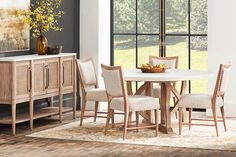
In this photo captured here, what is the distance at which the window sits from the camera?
12000 mm

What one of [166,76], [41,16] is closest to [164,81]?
[166,76]

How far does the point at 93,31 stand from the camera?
1219cm

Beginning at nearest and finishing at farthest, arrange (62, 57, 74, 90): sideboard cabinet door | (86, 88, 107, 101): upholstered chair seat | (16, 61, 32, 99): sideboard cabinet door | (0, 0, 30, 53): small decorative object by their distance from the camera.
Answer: (16, 61, 32, 99): sideboard cabinet door → (0, 0, 30, 53): small decorative object → (86, 88, 107, 101): upholstered chair seat → (62, 57, 74, 90): sideboard cabinet door

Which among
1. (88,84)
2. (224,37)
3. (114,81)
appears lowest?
(88,84)

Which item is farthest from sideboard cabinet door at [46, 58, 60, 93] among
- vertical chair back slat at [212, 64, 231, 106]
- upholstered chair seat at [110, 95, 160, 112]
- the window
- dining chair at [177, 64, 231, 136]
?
vertical chair back slat at [212, 64, 231, 106]

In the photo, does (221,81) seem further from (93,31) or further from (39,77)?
(93,31)

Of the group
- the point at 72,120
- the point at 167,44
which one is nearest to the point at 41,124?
the point at 72,120

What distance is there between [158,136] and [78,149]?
1362 millimetres

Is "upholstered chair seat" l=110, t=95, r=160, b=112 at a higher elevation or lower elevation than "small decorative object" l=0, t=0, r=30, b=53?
lower

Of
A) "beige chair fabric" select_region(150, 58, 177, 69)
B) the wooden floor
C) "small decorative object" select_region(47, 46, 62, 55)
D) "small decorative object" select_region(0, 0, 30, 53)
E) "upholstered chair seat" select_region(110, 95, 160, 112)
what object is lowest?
the wooden floor

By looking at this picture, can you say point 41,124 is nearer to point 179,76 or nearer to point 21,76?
point 21,76

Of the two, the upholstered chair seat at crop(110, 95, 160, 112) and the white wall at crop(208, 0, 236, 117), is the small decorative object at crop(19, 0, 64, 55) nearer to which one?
the upholstered chair seat at crop(110, 95, 160, 112)

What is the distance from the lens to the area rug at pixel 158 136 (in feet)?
29.3

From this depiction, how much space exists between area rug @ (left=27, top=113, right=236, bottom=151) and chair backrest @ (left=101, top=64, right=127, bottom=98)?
23.7 inches
